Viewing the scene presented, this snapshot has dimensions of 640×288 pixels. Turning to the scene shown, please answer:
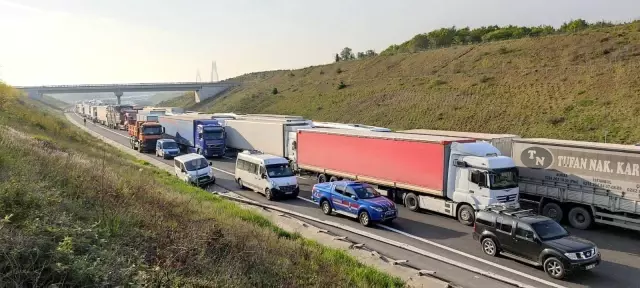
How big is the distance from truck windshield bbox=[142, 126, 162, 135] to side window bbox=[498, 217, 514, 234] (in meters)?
32.7

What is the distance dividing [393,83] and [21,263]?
5817cm

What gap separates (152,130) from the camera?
38.2m

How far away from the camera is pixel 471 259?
12844mm

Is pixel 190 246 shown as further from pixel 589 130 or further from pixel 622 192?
pixel 589 130

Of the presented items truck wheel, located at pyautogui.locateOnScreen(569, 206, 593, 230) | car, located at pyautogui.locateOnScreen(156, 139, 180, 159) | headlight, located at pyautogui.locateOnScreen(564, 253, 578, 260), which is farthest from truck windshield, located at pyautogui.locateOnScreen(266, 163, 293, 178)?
car, located at pyautogui.locateOnScreen(156, 139, 180, 159)

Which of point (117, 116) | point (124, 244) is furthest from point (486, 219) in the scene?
point (117, 116)

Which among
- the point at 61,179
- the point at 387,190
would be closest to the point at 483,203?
the point at 387,190

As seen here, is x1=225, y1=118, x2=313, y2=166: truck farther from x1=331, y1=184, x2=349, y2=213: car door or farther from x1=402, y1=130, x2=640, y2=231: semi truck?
x1=402, y1=130, x2=640, y2=231: semi truck

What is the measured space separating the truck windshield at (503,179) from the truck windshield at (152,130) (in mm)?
30994

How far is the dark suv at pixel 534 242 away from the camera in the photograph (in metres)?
11.3

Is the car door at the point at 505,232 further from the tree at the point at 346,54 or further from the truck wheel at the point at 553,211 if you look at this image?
the tree at the point at 346,54

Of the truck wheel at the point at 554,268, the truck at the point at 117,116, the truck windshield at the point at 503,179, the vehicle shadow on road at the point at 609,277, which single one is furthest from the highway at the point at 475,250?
the truck at the point at 117,116

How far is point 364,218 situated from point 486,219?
15.4ft

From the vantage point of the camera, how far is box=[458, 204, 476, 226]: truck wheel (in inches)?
645
